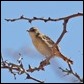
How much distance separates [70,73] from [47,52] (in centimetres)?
249

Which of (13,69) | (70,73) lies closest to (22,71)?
(13,69)

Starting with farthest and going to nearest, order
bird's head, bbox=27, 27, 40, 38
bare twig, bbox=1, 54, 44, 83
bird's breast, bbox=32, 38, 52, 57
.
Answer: bird's head, bbox=27, 27, 40, 38
bird's breast, bbox=32, 38, 52, 57
bare twig, bbox=1, 54, 44, 83

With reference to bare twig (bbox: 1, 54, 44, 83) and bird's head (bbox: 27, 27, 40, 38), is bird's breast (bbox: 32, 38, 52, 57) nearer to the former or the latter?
bird's head (bbox: 27, 27, 40, 38)

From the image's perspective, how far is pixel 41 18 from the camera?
2.56 metres

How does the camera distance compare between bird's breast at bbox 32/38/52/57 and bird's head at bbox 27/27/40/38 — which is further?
bird's head at bbox 27/27/40/38

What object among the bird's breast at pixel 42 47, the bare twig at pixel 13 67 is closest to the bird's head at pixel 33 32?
the bird's breast at pixel 42 47

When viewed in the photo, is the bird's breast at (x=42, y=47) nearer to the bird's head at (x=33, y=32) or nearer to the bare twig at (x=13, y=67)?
the bird's head at (x=33, y=32)

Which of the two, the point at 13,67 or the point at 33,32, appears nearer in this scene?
the point at 13,67

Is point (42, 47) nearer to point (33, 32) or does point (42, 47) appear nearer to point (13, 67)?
point (33, 32)

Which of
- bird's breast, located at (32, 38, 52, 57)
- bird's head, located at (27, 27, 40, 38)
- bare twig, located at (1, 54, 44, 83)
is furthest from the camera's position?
bird's head, located at (27, 27, 40, 38)

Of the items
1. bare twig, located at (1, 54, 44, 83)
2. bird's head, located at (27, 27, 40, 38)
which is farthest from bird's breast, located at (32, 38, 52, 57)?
bare twig, located at (1, 54, 44, 83)

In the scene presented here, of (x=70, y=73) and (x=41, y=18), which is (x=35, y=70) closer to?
(x=70, y=73)

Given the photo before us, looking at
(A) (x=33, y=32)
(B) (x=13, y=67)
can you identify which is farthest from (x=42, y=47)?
(B) (x=13, y=67)

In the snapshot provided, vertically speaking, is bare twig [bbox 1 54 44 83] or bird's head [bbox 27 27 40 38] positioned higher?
bird's head [bbox 27 27 40 38]
